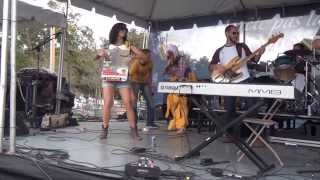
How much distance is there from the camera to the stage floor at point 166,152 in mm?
4016

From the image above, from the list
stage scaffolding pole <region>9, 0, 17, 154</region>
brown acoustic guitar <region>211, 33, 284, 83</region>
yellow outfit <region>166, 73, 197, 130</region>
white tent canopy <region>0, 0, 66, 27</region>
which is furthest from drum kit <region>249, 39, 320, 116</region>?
stage scaffolding pole <region>9, 0, 17, 154</region>

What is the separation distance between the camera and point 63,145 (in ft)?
17.3

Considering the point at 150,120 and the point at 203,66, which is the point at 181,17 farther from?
the point at 150,120

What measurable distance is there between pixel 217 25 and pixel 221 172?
233 inches

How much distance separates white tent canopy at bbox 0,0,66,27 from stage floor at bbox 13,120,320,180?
1.67 metres

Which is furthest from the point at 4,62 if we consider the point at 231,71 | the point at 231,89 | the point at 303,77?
the point at 303,77

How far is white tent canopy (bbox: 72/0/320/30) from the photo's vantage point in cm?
830

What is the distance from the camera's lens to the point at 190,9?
9.16m

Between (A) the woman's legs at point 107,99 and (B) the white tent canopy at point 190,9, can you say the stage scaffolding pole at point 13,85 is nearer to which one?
(A) the woman's legs at point 107,99

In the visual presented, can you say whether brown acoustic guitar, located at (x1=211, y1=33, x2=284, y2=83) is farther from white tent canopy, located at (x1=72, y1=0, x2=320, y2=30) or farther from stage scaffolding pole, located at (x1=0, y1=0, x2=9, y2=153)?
white tent canopy, located at (x1=72, y1=0, x2=320, y2=30)

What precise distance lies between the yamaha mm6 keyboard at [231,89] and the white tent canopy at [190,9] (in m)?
4.03

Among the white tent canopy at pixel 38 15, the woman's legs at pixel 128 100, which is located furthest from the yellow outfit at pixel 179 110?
the white tent canopy at pixel 38 15

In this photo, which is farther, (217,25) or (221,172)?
(217,25)

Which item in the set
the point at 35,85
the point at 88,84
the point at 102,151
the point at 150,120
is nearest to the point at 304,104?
the point at 150,120
